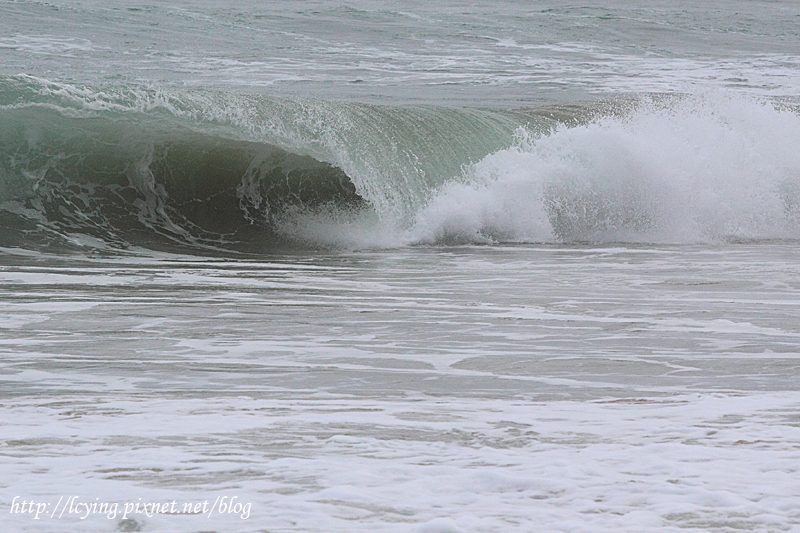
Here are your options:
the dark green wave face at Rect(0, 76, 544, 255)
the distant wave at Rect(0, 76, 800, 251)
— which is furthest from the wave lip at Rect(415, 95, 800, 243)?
the dark green wave face at Rect(0, 76, 544, 255)

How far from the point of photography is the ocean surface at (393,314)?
A: 272 centimetres

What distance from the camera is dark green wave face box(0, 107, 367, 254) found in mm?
9211

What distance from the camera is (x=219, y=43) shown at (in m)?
23.9

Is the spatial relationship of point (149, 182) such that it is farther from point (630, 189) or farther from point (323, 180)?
point (630, 189)

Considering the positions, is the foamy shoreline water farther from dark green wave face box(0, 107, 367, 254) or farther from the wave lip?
the wave lip

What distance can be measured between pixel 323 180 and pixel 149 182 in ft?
5.85

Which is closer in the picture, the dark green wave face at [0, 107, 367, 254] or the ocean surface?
the ocean surface

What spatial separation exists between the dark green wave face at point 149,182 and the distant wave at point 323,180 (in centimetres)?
2

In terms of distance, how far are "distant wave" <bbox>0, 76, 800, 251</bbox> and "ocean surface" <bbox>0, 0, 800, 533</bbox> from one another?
3 cm

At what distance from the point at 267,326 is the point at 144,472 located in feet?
7.83

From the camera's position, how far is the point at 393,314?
5.58 metres

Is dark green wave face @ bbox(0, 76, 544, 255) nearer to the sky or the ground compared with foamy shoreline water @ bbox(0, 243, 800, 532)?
nearer to the sky

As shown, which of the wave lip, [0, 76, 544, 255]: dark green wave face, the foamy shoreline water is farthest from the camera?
the wave lip

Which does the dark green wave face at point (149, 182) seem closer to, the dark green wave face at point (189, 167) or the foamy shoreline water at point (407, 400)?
the dark green wave face at point (189, 167)
